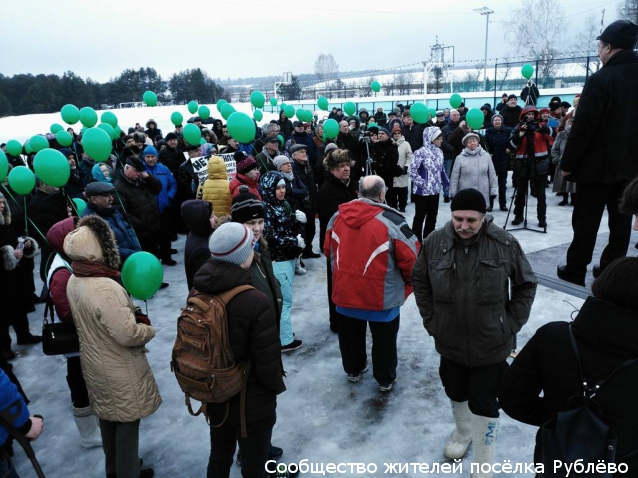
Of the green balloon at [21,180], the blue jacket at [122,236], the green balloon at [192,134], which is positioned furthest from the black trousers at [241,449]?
the green balloon at [192,134]

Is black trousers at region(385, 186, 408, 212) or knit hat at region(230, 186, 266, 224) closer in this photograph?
knit hat at region(230, 186, 266, 224)

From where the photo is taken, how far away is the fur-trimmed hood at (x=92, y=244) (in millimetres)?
2600

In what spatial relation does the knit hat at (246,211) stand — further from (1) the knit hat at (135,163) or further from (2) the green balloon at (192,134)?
(2) the green balloon at (192,134)

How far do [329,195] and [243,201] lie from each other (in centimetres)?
127

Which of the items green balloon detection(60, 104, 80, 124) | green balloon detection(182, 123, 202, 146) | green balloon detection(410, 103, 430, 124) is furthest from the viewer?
green balloon detection(60, 104, 80, 124)

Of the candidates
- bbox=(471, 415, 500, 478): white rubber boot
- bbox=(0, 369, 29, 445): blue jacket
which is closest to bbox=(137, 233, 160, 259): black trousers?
bbox=(0, 369, 29, 445): blue jacket

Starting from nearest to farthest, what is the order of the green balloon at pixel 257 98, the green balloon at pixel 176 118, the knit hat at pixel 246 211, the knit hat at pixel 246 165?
A: the knit hat at pixel 246 211 < the knit hat at pixel 246 165 < the green balloon at pixel 176 118 < the green balloon at pixel 257 98

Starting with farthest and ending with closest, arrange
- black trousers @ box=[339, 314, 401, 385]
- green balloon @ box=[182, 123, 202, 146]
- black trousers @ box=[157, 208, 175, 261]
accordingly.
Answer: green balloon @ box=[182, 123, 202, 146]
black trousers @ box=[157, 208, 175, 261]
black trousers @ box=[339, 314, 401, 385]

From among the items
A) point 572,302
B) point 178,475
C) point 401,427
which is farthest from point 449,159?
point 178,475

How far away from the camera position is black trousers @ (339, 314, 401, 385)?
3537mm

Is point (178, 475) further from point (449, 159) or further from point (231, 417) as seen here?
point (449, 159)

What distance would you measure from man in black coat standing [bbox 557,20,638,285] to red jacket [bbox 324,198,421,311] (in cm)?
178

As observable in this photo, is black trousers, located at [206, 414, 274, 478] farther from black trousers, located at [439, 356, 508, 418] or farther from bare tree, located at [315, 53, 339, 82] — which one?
bare tree, located at [315, 53, 339, 82]

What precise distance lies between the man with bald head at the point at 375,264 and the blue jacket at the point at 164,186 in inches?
164
